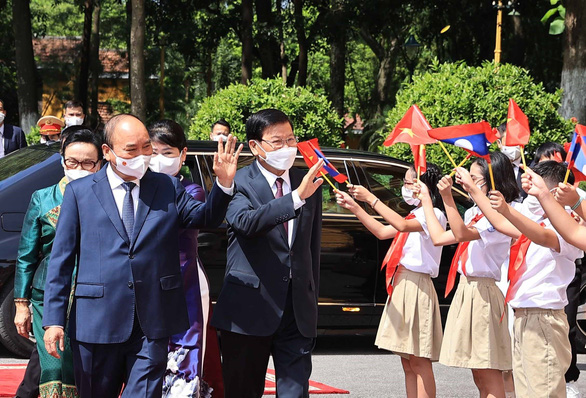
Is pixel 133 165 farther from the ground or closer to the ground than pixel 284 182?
farther from the ground

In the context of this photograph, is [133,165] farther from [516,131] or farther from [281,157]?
[516,131]

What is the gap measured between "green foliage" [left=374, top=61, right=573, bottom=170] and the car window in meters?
4.76

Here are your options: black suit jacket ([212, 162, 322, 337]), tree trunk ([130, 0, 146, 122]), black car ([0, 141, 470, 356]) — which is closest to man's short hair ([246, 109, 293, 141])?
black suit jacket ([212, 162, 322, 337])

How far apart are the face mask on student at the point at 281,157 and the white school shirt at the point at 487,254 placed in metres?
1.60

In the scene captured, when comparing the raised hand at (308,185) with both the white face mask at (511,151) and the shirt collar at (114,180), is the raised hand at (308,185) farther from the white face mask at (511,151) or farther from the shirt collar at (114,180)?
the white face mask at (511,151)

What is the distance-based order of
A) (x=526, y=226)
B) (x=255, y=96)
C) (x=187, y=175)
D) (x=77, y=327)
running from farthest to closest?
1. (x=255, y=96)
2. (x=187, y=175)
3. (x=526, y=226)
4. (x=77, y=327)

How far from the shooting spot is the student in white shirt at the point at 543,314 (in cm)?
523

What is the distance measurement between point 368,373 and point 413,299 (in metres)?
1.98

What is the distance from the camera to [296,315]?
16.6ft

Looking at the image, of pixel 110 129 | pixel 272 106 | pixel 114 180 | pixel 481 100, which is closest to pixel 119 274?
pixel 114 180

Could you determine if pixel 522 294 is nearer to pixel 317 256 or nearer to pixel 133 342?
pixel 317 256

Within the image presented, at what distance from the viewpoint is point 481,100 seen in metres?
12.4

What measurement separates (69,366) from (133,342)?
0.89m

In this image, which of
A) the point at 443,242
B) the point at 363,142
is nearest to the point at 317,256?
the point at 443,242
